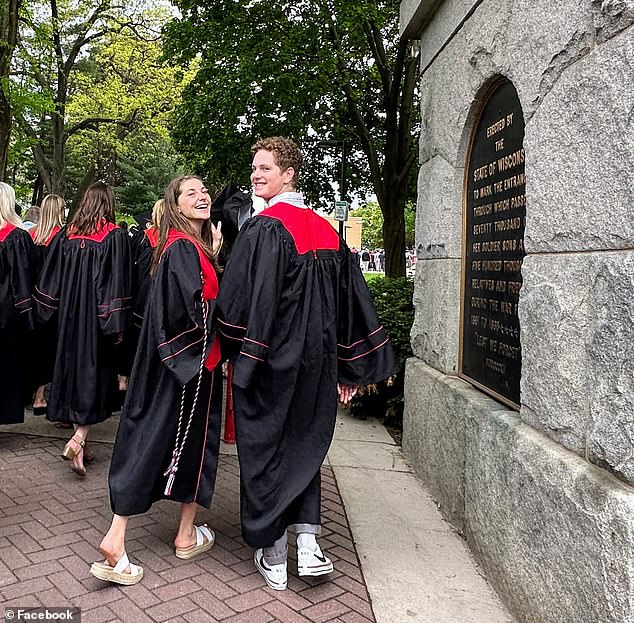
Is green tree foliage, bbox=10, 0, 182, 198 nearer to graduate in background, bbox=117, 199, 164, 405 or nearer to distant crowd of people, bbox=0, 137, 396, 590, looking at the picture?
graduate in background, bbox=117, 199, 164, 405

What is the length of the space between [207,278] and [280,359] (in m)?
0.64

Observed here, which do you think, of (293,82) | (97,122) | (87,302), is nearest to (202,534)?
(87,302)

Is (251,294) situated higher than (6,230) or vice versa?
(6,230)

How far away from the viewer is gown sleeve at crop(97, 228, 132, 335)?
5.11 metres

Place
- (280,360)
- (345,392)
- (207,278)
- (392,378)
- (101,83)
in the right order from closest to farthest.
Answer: (280,360) → (207,278) → (345,392) → (392,378) → (101,83)

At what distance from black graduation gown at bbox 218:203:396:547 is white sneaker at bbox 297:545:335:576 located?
152 millimetres

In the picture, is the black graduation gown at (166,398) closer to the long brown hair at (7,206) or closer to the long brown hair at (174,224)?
the long brown hair at (174,224)

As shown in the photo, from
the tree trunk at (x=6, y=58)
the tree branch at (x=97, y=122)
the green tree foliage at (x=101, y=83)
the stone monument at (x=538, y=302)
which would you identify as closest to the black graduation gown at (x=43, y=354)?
the stone monument at (x=538, y=302)

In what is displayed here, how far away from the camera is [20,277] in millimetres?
5492

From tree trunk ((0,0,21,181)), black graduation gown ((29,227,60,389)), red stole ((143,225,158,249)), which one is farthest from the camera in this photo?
tree trunk ((0,0,21,181))

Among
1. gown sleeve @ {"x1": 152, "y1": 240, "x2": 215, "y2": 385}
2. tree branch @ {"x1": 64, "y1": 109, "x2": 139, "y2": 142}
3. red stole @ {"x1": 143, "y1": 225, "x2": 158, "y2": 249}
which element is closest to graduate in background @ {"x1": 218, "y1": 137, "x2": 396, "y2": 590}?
gown sleeve @ {"x1": 152, "y1": 240, "x2": 215, "y2": 385}

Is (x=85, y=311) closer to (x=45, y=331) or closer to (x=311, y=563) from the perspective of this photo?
(x=45, y=331)

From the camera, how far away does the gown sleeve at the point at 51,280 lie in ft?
17.5

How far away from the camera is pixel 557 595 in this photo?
269 centimetres
